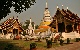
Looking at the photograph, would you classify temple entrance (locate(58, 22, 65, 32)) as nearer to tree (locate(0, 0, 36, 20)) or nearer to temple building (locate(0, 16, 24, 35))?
temple building (locate(0, 16, 24, 35))

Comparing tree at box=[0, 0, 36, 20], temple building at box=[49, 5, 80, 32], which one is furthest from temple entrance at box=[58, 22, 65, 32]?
tree at box=[0, 0, 36, 20]

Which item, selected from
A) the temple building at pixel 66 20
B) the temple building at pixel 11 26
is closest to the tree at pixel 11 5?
the temple building at pixel 66 20

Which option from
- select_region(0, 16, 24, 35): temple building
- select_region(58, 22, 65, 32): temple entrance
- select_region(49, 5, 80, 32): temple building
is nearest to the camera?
select_region(49, 5, 80, 32): temple building

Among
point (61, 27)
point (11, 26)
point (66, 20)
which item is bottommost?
point (61, 27)

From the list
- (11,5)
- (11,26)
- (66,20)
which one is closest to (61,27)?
(66,20)

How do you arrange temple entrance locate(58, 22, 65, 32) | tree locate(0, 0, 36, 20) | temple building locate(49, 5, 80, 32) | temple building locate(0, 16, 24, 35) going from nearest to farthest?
tree locate(0, 0, 36, 20)
temple building locate(49, 5, 80, 32)
temple entrance locate(58, 22, 65, 32)
temple building locate(0, 16, 24, 35)

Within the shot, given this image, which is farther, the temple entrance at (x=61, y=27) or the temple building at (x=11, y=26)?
the temple building at (x=11, y=26)

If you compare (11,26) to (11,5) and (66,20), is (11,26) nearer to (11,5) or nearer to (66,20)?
(66,20)

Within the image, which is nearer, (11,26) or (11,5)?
(11,5)

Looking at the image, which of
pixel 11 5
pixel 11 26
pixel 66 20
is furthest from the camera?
pixel 11 26

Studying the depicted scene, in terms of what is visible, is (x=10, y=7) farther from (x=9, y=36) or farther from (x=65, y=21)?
(x=9, y=36)

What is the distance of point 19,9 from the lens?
18.9 meters

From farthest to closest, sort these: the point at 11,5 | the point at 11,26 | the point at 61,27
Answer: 1. the point at 11,26
2. the point at 61,27
3. the point at 11,5

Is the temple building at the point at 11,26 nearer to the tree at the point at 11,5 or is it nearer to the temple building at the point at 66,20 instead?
the temple building at the point at 66,20
